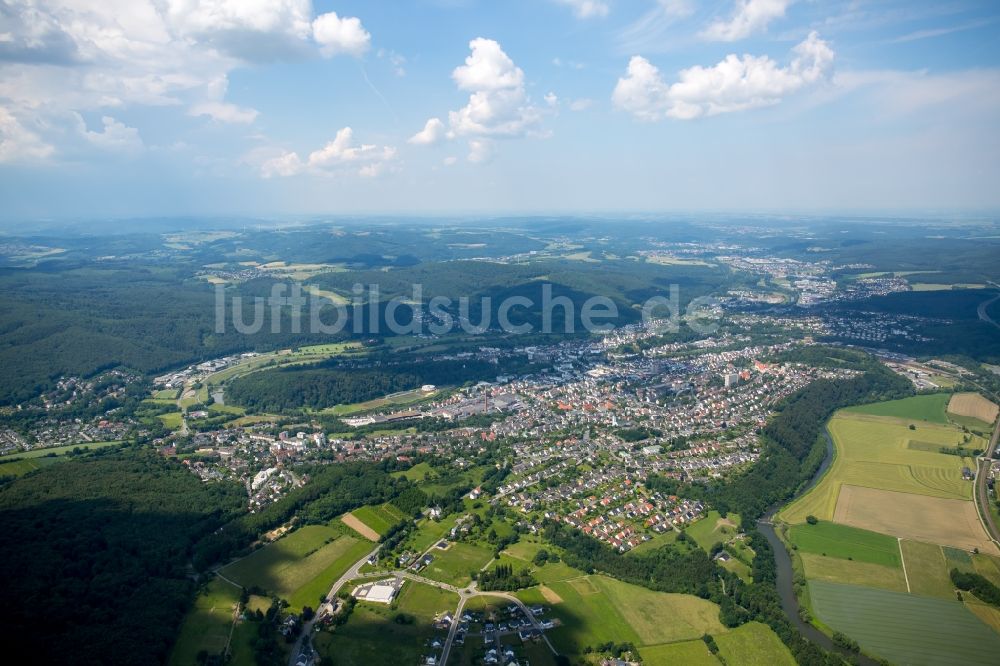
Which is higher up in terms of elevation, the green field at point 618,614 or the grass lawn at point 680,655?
the green field at point 618,614

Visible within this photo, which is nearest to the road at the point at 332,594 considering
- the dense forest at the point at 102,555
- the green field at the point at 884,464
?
the dense forest at the point at 102,555

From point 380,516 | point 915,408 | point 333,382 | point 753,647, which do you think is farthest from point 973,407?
point 333,382

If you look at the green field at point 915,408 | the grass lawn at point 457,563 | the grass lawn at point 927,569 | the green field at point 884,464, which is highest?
the green field at point 915,408

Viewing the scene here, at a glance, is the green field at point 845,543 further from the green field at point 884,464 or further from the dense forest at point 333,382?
the dense forest at point 333,382

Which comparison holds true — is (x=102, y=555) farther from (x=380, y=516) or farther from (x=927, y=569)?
(x=927, y=569)

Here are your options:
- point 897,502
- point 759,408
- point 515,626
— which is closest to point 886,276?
point 759,408

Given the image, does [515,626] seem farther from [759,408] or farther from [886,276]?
[886,276]
